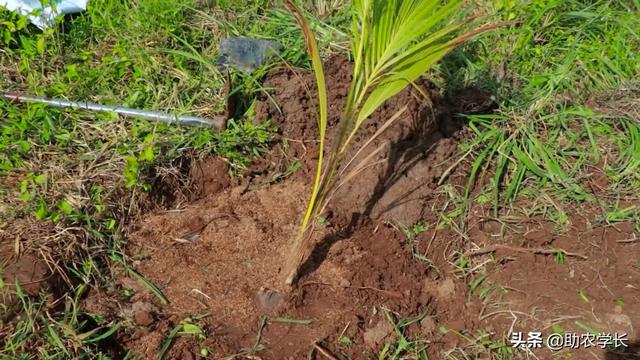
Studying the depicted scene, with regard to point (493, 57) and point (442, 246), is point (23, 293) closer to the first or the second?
point (442, 246)

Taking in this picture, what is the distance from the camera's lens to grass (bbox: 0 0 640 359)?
230 cm

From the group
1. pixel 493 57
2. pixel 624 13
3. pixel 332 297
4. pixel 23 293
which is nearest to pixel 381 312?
pixel 332 297

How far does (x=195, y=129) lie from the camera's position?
2811 millimetres

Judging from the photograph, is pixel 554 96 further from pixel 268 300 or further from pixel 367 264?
pixel 268 300

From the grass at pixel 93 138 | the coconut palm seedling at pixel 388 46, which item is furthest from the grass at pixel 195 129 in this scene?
the coconut palm seedling at pixel 388 46

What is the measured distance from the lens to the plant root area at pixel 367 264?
87.9 inches

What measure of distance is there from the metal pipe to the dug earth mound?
20 cm

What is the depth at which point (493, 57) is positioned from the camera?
3.20 metres

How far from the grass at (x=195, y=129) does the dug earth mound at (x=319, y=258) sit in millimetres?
51

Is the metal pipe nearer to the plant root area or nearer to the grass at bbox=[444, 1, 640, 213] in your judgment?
the plant root area

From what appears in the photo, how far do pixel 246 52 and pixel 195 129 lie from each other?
0.48m

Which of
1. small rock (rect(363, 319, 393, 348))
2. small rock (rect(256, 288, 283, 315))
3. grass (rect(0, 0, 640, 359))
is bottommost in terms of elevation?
small rock (rect(363, 319, 393, 348))

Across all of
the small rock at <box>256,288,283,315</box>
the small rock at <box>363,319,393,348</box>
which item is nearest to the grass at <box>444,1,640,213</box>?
the small rock at <box>363,319,393,348</box>

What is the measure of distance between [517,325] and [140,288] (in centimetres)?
135
